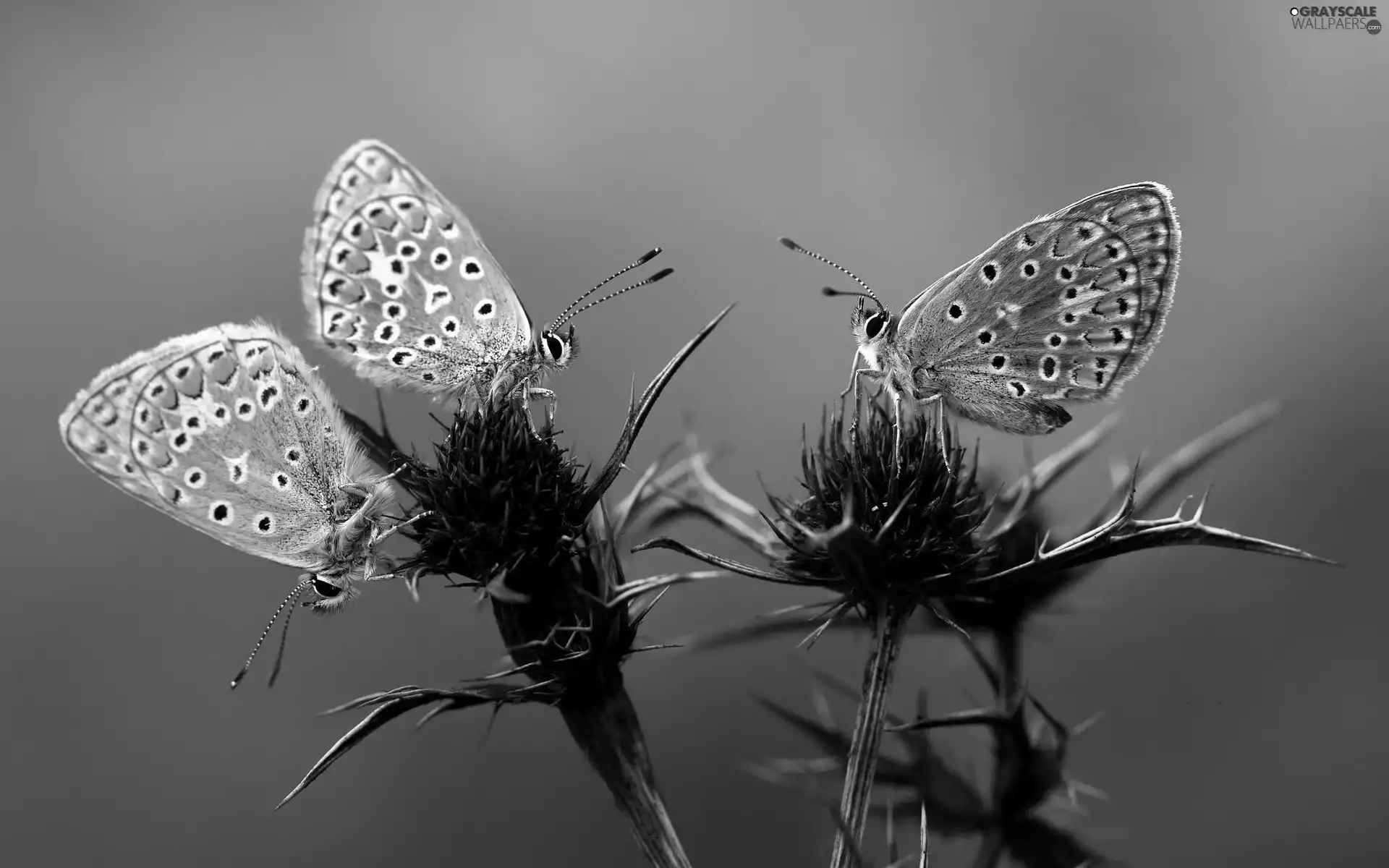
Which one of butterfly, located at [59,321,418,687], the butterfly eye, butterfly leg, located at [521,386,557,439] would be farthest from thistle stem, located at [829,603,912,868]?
butterfly, located at [59,321,418,687]

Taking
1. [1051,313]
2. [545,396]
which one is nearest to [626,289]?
[545,396]

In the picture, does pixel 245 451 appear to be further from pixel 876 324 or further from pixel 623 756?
pixel 876 324

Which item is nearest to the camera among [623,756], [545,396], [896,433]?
[623,756]

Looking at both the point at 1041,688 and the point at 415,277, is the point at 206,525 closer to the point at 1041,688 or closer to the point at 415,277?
the point at 415,277

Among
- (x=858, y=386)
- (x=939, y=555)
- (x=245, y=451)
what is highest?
(x=245, y=451)

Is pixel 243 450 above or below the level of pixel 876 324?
above

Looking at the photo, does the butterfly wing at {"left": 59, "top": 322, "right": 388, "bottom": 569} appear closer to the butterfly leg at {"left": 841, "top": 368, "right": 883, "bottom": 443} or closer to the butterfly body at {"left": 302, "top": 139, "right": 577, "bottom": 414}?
the butterfly body at {"left": 302, "top": 139, "right": 577, "bottom": 414}
